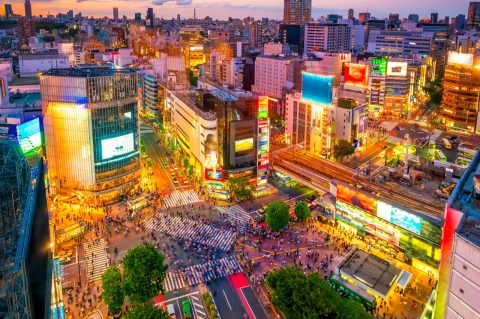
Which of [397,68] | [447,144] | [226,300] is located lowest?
[226,300]

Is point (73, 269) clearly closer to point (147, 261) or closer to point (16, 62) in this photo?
point (147, 261)

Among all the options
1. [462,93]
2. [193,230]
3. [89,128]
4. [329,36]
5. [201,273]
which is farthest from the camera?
[329,36]

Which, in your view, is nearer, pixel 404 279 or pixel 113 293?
pixel 113 293

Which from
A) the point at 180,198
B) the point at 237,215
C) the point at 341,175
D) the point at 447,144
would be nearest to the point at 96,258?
the point at 180,198

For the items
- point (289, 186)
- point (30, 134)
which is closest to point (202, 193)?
point (289, 186)

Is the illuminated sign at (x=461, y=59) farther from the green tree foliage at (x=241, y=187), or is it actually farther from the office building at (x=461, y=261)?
the office building at (x=461, y=261)

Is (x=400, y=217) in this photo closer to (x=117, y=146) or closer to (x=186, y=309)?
(x=186, y=309)
